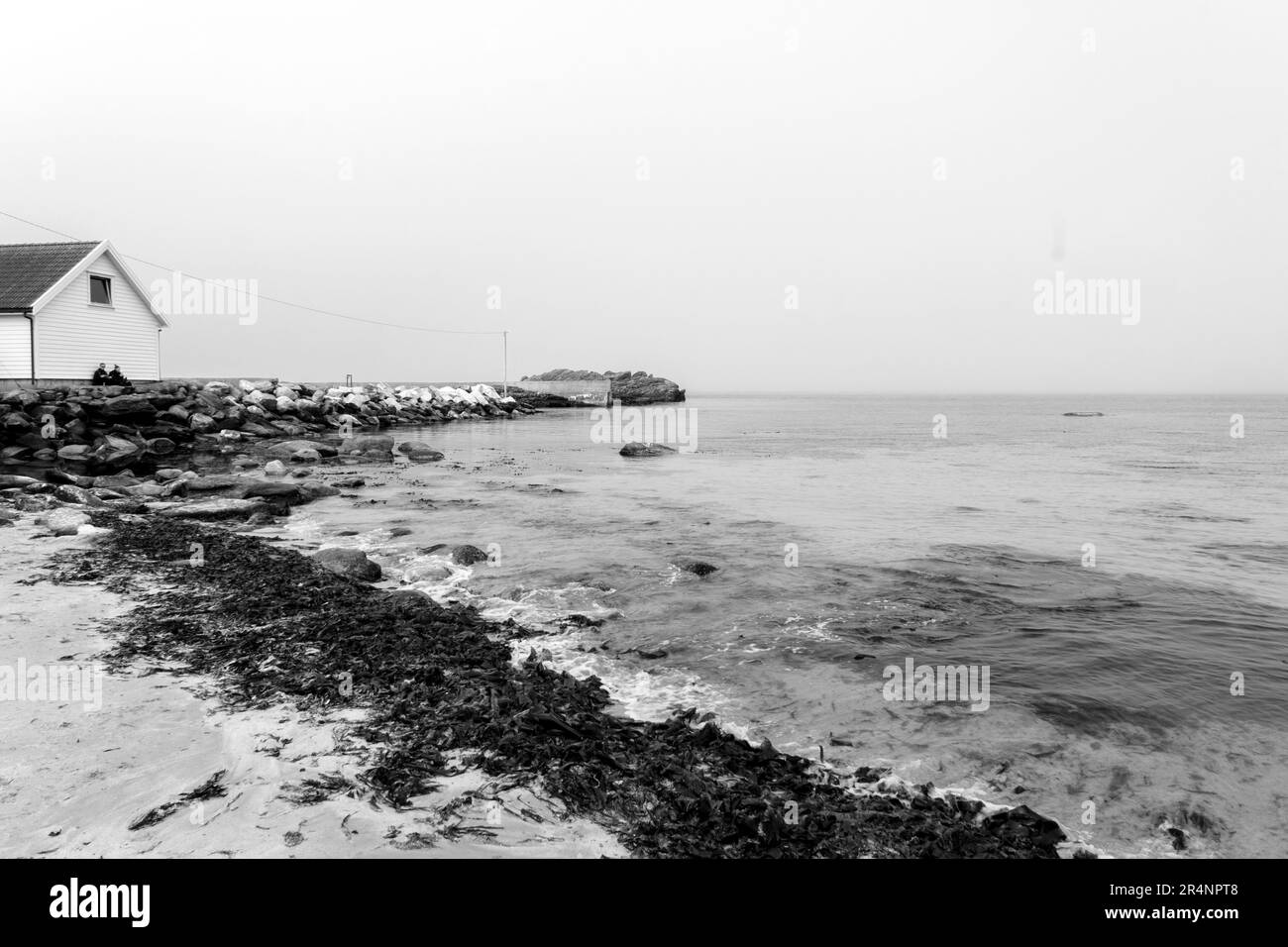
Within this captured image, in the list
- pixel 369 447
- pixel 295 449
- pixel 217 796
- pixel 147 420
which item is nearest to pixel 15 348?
pixel 147 420

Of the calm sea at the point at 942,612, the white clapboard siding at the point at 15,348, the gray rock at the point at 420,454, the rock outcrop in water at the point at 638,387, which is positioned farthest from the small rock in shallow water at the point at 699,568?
the rock outcrop in water at the point at 638,387

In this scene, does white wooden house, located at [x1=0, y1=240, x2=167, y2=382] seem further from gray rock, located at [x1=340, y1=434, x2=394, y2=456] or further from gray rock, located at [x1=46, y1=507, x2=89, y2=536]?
gray rock, located at [x1=46, y1=507, x2=89, y2=536]

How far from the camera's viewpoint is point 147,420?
101 ft

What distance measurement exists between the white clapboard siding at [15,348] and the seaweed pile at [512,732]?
26998 mm

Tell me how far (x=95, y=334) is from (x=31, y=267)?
344cm

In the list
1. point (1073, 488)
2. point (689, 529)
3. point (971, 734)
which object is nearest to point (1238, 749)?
point (971, 734)

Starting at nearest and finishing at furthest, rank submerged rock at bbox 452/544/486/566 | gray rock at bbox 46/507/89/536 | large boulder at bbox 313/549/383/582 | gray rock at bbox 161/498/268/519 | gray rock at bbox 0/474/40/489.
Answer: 1. large boulder at bbox 313/549/383/582
2. submerged rock at bbox 452/544/486/566
3. gray rock at bbox 46/507/89/536
4. gray rock at bbox 161/498/268/519
5. gray rock at bbox 0/474/40/489

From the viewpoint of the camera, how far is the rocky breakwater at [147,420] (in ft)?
83.1

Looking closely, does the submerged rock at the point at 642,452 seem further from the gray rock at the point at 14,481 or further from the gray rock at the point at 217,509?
the gray rock at the point at 14,481

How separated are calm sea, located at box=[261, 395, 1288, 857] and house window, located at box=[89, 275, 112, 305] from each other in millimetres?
19404

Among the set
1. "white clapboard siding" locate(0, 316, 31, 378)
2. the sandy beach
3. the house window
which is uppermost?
the house window

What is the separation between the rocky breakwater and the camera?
2533 cm

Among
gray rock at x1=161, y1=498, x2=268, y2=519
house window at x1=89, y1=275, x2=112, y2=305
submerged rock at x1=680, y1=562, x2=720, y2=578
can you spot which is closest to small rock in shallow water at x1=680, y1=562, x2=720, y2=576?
submerged rock at x1=680, y1=562, x2=720, y2=578
